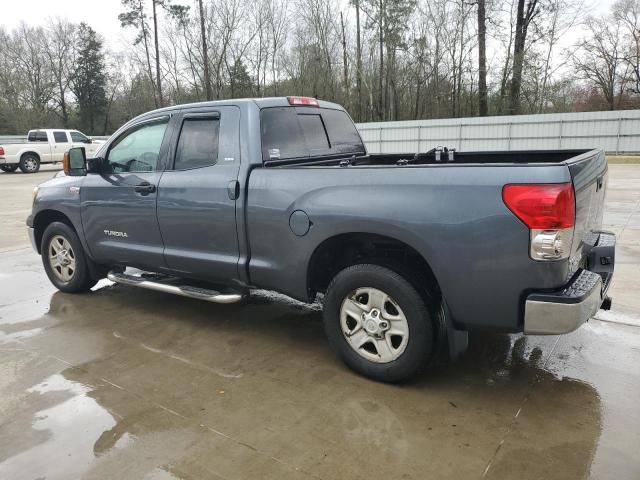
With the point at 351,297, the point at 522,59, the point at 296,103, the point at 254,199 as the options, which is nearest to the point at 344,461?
the point at 351,297

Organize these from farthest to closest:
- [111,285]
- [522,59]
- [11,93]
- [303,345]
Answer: [11,93] → [522,59] → [111,285] → [303,345]

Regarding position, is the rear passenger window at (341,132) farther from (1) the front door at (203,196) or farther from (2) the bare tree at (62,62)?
(2) the bare tree at (62,62)

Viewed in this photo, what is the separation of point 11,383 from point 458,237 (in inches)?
125

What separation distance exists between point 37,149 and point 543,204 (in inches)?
1051

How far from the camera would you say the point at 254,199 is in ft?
12.4

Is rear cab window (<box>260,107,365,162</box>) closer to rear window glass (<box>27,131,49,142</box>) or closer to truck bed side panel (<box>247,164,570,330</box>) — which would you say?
truck bed side panel (<box>247,164,570,330</box>)

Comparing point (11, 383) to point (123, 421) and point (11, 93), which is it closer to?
point (123, 421)

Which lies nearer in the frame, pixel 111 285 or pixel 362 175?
pixel 362 175

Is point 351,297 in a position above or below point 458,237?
below

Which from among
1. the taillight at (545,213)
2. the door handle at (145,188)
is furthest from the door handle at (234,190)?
the taillight at (545,213)

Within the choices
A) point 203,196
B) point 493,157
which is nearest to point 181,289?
point 203,196

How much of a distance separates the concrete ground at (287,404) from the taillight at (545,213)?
3.38ft

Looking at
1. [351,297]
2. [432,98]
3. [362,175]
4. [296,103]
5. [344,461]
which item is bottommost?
[344,461]

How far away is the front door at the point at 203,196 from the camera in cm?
400
